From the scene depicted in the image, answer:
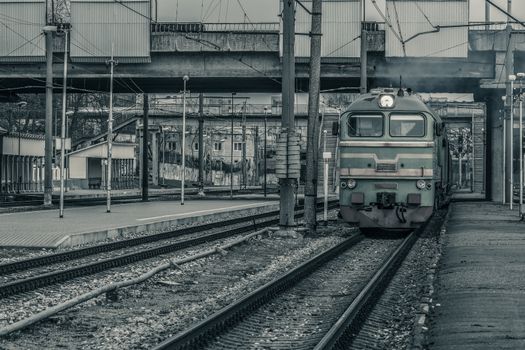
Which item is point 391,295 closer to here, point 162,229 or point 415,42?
point 162,229

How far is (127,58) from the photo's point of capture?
5059cm

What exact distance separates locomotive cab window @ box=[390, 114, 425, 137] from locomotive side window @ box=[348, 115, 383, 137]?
32cm

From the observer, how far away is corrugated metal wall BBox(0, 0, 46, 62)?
51006 mm

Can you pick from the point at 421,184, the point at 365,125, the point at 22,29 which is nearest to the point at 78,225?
the point at 365,125

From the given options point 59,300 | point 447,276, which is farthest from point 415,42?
point 59,300

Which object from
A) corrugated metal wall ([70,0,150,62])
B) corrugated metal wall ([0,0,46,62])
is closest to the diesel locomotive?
corrugated metal wall ([70,0,150,62])

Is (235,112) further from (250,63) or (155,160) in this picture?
(250,63)

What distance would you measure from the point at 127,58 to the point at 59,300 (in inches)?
1440

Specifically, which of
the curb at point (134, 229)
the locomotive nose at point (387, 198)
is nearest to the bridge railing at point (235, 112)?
the curb at point (134, 229)

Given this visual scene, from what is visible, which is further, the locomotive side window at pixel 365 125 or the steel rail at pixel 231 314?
the locomotive side window at pixel 365 125

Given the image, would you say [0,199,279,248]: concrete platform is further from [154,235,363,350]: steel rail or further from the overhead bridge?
the overhead bridge

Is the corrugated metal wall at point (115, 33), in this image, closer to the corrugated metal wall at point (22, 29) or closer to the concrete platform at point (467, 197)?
the corrugated metal wall at point (22, 29)

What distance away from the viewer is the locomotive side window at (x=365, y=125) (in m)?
27.3

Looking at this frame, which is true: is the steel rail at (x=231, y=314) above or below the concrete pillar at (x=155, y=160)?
below
